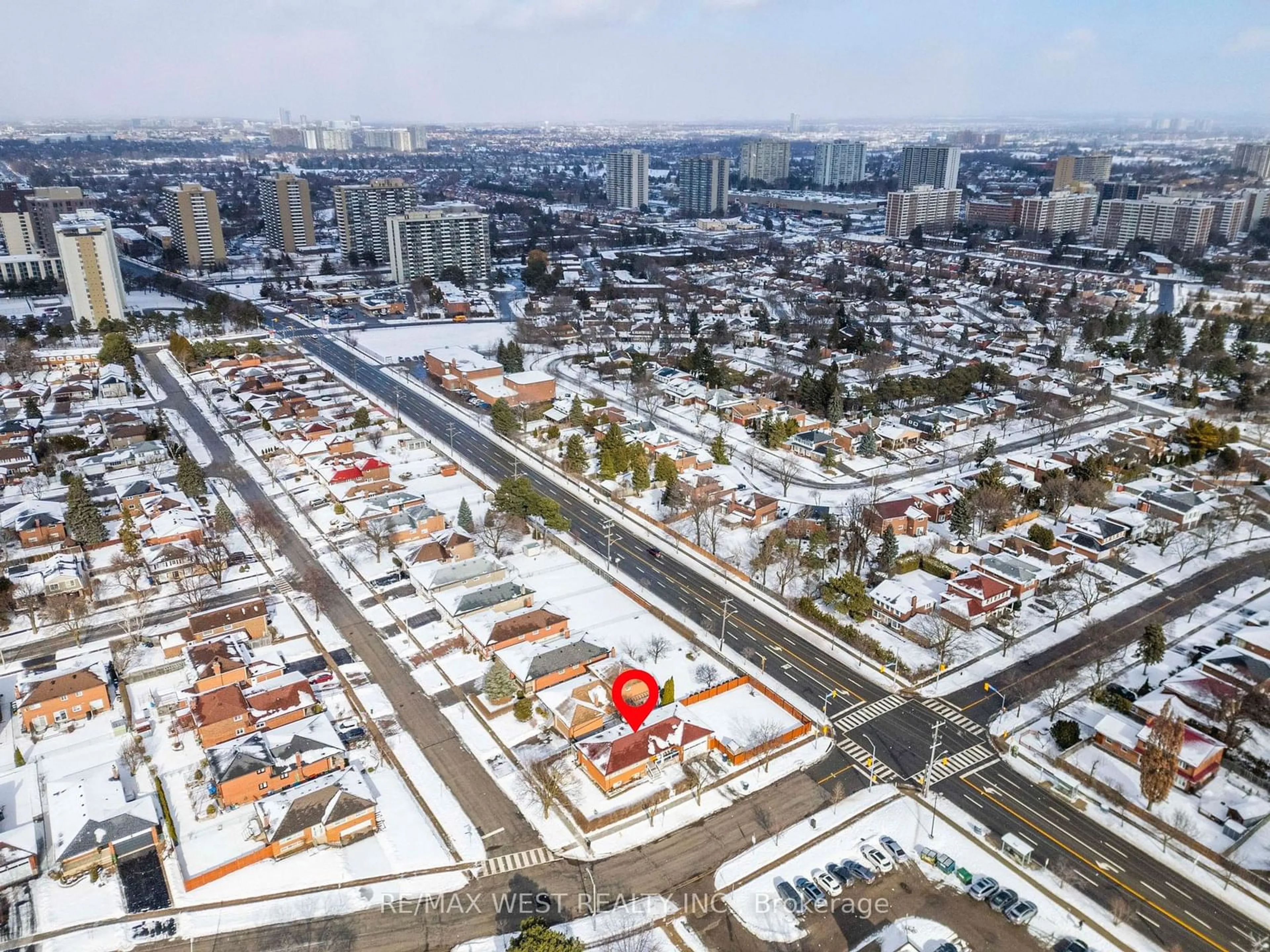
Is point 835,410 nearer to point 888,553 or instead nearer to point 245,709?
point 888,553

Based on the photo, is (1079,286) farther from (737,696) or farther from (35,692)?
(35,692)

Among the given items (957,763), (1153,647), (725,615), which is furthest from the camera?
(725,615)

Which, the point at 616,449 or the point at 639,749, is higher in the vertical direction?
the point at 616,449

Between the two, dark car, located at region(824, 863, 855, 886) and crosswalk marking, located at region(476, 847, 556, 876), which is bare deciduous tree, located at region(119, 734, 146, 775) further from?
dark car, located at region(824, 863, 855, 886)

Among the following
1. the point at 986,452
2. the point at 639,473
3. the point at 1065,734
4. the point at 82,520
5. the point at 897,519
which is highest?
the point at 82,520

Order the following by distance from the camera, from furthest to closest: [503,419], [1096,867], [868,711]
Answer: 1. [503,419]
2. [868,711]
3. [1096,867]

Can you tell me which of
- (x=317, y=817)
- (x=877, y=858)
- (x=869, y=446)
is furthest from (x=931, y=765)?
(x=869, y=446)

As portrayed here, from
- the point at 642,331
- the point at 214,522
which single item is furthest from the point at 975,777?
the point at 642,331

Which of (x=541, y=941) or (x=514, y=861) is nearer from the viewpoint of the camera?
(x=541, y=941)

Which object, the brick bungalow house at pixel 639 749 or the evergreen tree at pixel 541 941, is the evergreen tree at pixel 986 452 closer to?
the brick bungalow house at pixel 639 749
